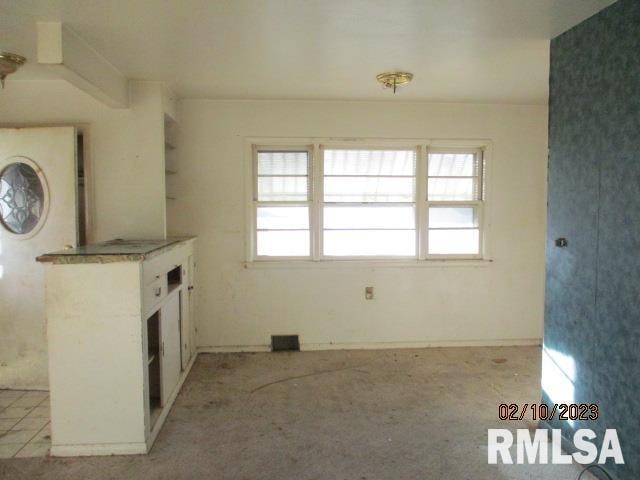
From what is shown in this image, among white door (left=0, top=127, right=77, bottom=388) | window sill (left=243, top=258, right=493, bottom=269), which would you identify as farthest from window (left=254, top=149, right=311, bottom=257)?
white door (left=0, top=127, right=77, bottom=388)

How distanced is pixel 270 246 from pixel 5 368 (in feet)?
7.62

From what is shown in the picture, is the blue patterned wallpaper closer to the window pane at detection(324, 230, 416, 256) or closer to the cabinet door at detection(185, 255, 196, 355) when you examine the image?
the window pane at detection(324, 230, 416, 256)

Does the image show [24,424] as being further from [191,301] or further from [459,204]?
[459,204]

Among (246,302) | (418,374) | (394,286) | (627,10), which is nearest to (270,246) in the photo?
(246,302)

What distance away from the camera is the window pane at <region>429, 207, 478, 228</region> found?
13.9 ft

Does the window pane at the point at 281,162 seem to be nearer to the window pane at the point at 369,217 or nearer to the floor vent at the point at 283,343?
the window pane at the point at 369,217

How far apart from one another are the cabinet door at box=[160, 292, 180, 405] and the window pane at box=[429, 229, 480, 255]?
8.05 feet

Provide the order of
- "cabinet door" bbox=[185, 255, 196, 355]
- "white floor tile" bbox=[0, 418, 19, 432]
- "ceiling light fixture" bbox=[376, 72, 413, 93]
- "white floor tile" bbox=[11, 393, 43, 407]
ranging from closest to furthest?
1. "white floor tile" bbox=[0, 418, 19, 432]
2. "white floor tile" bbox=[11, 393, 43, 407]
3. "ceiling light fixture" bbox=[376, 72, 413, 93]
4. "cabinet door" bbox=[185, 255, 196, 355]

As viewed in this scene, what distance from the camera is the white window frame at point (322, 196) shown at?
13.3 ft

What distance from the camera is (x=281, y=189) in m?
4.10

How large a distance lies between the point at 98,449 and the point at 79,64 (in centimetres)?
223

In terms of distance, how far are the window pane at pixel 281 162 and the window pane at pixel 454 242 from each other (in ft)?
4.75

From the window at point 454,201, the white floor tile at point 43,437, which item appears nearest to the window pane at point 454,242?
the window at point 454,201

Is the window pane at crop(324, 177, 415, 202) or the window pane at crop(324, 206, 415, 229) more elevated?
the window pane at crop(324, 177, 415, 202)
